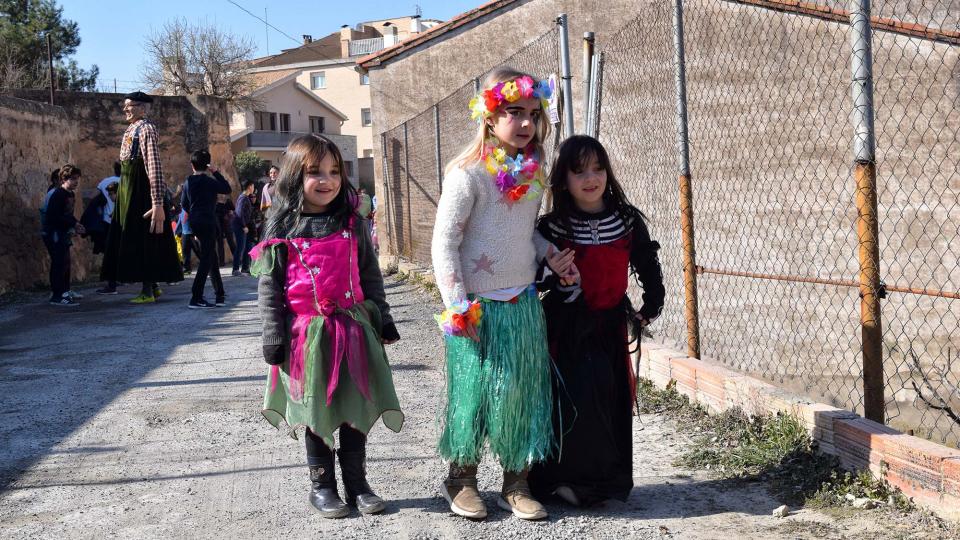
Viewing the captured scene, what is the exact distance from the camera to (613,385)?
12.1ft

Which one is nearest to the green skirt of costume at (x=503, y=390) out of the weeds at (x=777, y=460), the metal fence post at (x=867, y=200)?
the weeds at (x=777, y=460)

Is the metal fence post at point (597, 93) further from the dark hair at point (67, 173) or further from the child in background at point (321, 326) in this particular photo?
the dark hair at point (67, 173)

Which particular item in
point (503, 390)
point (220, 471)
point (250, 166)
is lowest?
point (220, 471)

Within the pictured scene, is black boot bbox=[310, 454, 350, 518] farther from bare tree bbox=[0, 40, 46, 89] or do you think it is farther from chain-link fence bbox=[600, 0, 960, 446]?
bare tree bbox=[0, 40, 46, 89]

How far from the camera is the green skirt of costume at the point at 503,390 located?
3.46 meters

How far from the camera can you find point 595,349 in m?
3.69

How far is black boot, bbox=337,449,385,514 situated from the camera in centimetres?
364

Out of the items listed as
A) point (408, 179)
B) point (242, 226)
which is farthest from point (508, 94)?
point (242, 226)

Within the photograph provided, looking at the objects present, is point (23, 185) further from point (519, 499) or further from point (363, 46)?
point (363, 46)

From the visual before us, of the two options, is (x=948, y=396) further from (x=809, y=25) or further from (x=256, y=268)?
(x=256, y=268)

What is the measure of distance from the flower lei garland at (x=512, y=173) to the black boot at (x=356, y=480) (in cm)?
115

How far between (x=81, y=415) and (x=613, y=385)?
10.2ft

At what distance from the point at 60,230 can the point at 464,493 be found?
7.80 m

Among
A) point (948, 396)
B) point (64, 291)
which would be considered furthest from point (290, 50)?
point (948, 396)
